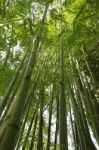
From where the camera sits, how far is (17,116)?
5.57ft

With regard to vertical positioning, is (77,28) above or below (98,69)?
below

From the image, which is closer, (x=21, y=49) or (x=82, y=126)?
(x=82, y=126)

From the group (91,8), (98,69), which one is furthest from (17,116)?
(98,69)

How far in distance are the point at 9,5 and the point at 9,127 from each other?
3270 millimetres

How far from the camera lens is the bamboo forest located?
2179 mm

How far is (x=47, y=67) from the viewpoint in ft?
22.8

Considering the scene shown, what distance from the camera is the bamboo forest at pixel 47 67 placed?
2179 millimetres

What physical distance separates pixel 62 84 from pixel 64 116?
2.04ft

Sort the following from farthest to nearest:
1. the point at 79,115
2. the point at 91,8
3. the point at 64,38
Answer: the point at 64,38 < the point at 79,115 < the point at 91,8

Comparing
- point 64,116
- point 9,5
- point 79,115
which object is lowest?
point 64,116

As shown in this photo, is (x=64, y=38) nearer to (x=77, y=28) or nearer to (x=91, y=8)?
(x=77, y=28)

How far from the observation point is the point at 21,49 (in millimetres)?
6988

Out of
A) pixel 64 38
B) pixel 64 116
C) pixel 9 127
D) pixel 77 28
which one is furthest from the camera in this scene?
pixel 64 38

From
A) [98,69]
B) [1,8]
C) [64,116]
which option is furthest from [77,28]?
[98,69]
